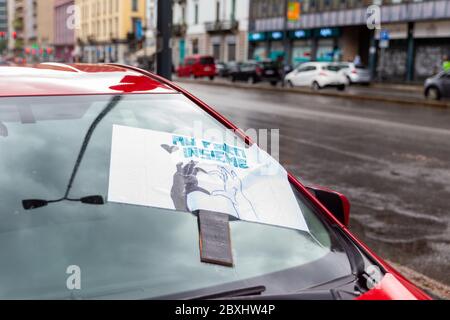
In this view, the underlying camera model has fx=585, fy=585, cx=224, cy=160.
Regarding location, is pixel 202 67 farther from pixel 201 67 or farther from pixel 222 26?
pixel 222 26

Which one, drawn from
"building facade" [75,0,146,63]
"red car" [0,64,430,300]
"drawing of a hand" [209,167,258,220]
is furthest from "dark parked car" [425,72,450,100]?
"building facade" [75,0,146,63]

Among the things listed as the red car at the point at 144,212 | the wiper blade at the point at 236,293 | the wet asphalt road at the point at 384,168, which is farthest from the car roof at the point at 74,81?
the wet asphalt road at the point at 384,168

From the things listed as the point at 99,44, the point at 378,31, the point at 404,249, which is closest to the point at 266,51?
the point at 378,31

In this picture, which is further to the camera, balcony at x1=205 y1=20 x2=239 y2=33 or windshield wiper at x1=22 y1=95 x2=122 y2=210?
balcony at x1=205 y1=20 x2=239 y2=33

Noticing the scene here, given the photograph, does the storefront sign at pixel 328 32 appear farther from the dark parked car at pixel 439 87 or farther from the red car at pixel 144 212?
the red car at pixel 144 212

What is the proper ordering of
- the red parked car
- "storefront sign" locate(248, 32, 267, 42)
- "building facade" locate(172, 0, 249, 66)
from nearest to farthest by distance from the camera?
the red parked car, "storefront sign" locate(248, 32, 267, 42), "building facade" locate(172, 0, 249, 66)

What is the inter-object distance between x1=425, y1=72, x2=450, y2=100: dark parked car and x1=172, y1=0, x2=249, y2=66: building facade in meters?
34.1

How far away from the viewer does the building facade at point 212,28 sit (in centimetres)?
5712

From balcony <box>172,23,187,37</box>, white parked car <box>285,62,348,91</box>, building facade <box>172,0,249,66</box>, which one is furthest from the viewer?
balcony <box>172,23,187,37</box>

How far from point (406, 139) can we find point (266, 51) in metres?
43.2

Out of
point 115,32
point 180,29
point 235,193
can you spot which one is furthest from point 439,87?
point 115,32

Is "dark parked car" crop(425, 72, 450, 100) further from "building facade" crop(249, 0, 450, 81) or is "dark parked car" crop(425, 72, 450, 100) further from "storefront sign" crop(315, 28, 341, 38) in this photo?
"storefront sign" crop(315, 28, 341, 38)

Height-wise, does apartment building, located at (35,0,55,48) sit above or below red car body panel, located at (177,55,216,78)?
Answer: above

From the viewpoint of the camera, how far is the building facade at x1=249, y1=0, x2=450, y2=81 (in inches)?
1480
